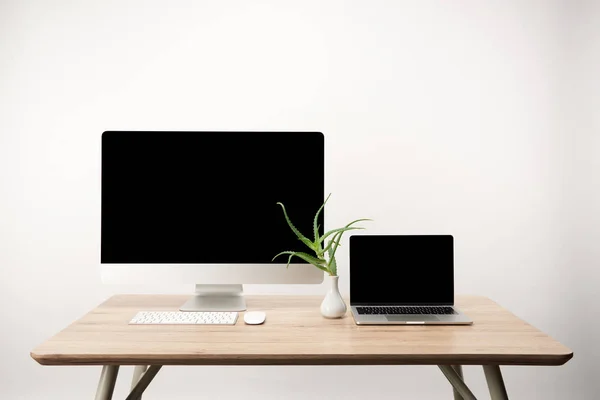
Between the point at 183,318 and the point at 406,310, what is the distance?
2.23 ft

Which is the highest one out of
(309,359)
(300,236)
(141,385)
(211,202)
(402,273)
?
(211,202)

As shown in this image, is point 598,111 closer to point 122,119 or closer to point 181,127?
point 181,127

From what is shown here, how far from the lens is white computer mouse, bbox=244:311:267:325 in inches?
60.7

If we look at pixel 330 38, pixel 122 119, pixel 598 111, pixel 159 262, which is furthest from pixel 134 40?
pixel 598 111

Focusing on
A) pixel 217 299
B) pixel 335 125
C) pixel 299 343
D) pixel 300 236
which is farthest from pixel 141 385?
pixel 335 125

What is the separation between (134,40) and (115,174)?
101 cm

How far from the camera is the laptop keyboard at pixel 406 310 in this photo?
1.62 m

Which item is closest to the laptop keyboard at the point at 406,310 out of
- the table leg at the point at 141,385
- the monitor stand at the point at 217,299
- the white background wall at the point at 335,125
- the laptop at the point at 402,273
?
the laptop at the point at 402,273

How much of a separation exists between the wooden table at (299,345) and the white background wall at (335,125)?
0.94 meters

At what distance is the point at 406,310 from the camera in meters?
1.64

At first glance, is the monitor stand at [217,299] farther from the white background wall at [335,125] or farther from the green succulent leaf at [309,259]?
the white background wall at [335,125]

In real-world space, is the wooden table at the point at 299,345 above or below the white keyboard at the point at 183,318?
below

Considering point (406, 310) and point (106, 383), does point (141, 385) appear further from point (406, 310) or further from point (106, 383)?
point (406, 310)

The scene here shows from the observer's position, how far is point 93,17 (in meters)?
2.45
